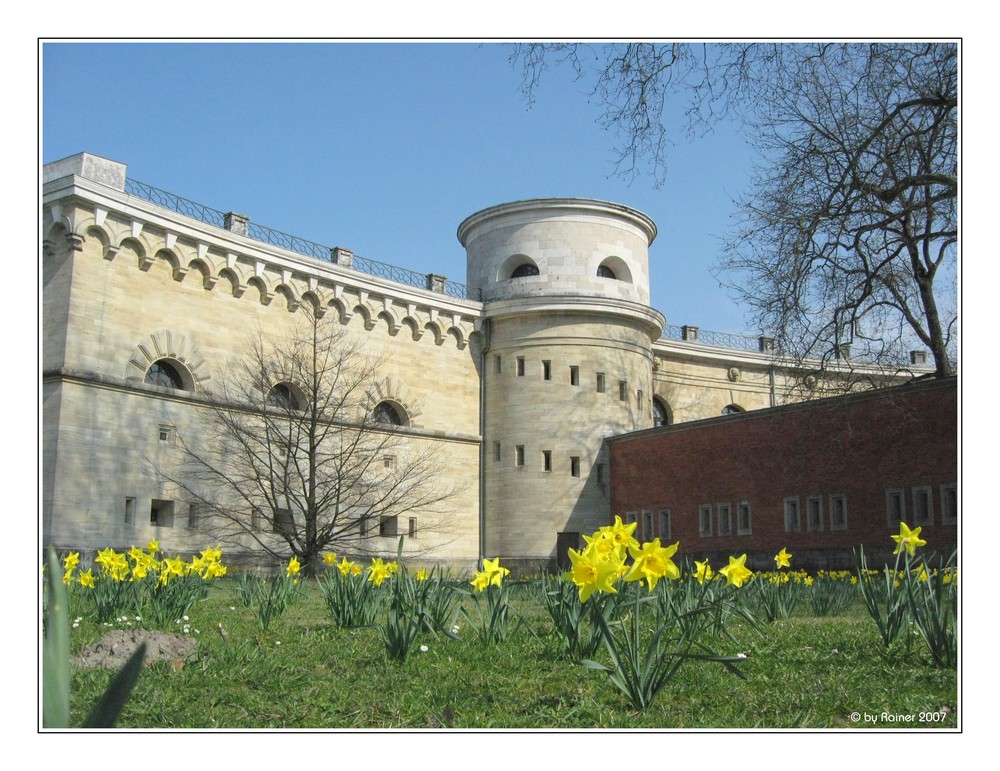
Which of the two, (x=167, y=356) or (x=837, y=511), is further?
(x=167, y=356)

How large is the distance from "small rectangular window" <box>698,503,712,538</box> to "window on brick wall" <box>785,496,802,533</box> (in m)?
2.75

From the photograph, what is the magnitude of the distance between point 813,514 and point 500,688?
19538 mm

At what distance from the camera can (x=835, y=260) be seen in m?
16.4

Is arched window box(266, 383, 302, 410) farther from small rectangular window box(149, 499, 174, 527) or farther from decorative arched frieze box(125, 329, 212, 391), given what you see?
small rectangular window box(149, 499, 174, 527)

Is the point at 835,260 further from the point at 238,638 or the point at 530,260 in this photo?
the point at 530,260

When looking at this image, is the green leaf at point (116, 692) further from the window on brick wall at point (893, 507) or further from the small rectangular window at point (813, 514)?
the small rectangular window at point (813, 514)

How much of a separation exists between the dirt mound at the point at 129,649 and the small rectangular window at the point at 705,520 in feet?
70.2

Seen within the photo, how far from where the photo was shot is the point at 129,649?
6.61 metres

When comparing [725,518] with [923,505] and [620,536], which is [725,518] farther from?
[620,536]

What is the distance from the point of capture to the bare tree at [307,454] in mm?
23672

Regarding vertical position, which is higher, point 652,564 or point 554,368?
point 554,368

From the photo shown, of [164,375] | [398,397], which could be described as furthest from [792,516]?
[164,375]
